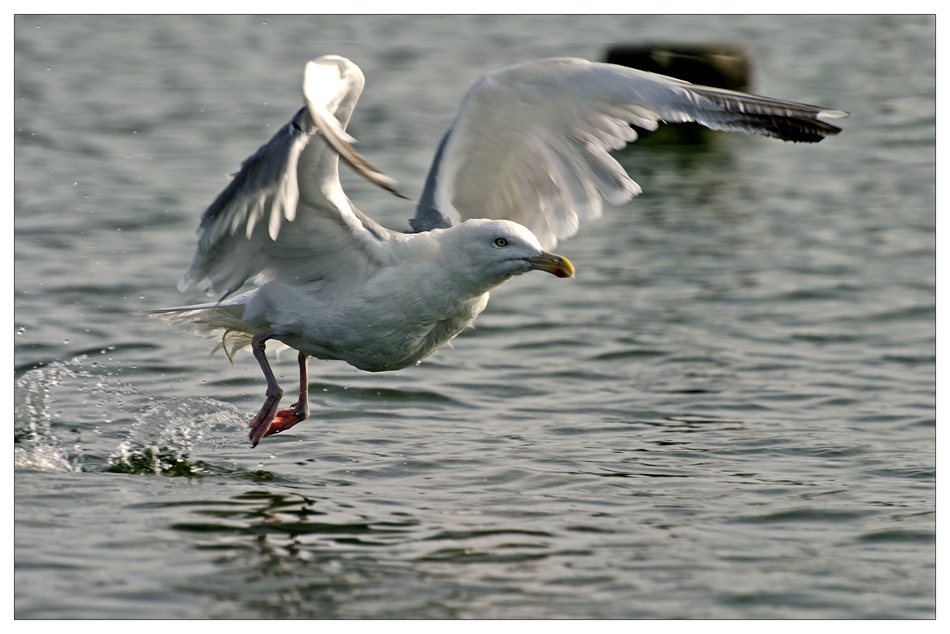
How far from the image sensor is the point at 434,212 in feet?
20.5

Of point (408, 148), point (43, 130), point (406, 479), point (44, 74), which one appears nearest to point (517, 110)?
point (406, 479)

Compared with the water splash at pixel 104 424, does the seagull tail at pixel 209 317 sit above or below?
above

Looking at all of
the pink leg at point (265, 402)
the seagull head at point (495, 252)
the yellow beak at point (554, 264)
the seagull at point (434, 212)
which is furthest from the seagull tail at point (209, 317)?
the yellow beak at point (554, 264)

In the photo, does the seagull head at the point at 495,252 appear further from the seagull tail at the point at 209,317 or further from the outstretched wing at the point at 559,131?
the seagull tail at the point at 209,317

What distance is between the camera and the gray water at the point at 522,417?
5.18 m

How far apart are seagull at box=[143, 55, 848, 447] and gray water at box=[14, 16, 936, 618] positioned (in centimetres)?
84

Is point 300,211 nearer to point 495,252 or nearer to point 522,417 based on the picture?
point 495,252

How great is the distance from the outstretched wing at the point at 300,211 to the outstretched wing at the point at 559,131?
22.3 inches

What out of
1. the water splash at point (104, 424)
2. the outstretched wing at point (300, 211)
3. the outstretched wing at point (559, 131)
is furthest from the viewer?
the water splash at point (104, 424)

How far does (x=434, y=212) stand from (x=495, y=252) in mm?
765

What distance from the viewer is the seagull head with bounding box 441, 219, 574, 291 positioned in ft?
18.4

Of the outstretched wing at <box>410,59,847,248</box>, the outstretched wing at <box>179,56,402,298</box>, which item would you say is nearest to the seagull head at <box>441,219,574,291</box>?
the outstretched wing at <box>179,56,402,298</box>

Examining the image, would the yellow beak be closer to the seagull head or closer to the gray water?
the seagull head

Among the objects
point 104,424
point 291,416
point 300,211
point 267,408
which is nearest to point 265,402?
point 267,408
